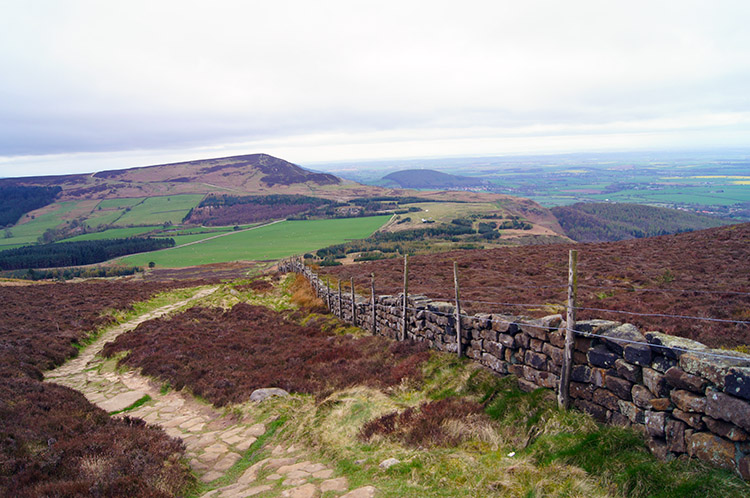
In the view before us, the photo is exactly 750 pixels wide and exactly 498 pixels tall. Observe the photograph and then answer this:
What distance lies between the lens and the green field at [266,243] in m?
Result: 108

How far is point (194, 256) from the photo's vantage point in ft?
369

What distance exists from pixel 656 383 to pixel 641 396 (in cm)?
39

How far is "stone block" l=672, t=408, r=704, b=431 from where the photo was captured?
5.40 m

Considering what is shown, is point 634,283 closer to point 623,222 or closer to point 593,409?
point 593,409

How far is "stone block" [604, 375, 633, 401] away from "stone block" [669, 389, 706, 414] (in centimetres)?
72

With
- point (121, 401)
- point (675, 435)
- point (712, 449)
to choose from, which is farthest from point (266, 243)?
point (712, 449)

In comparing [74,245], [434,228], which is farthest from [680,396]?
[74,245]

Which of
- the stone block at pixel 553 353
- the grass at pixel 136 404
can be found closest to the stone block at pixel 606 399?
the stone block at pixel 553 353

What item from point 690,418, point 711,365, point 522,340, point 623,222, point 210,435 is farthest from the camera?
point 623,222

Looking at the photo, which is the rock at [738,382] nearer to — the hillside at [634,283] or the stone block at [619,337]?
the stone block at [619,337]

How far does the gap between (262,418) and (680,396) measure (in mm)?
8762

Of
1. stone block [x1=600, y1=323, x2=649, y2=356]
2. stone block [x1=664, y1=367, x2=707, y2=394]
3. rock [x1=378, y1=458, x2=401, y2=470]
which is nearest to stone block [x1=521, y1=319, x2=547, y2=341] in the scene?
stone block [x1=600, y1=323, x2=649, y2=356]

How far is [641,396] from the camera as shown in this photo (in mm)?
6223

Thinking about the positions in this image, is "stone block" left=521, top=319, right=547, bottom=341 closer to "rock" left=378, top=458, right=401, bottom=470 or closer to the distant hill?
"rock" left=378, top=458, right=401, bottom=470
